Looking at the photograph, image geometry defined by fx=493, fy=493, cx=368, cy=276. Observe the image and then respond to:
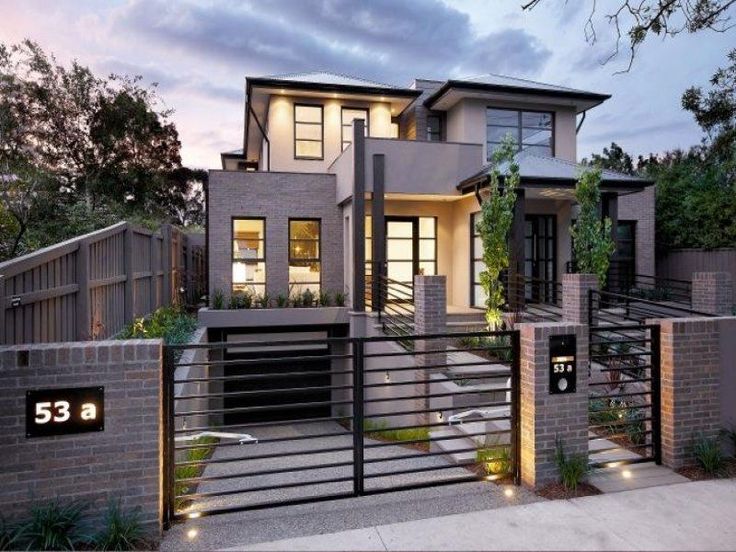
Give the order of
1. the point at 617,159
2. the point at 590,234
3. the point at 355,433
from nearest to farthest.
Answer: the point at 355,433 → the point at 590,234 → the point at 617,159

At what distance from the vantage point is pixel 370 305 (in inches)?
490

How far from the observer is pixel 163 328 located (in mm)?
9352

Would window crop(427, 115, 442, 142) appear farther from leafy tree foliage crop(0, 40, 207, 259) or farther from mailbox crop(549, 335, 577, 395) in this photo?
mailbox crop(549, 335, 577, 395)

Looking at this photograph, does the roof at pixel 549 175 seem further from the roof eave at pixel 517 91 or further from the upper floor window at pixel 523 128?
the roof eave at pixel 517 91

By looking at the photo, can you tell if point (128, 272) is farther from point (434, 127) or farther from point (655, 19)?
point (434, 127)

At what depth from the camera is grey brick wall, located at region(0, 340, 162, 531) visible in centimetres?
355

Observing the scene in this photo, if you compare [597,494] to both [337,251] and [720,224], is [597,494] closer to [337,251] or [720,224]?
[337,251]

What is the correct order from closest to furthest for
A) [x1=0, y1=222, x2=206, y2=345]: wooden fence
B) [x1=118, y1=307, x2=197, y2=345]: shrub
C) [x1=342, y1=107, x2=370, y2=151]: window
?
1. [x1=0, y1=222, x2=206, y2=345]: wooden fence
2. [x1=118, y1=307, x2=197, y2=345]: shrub
3. [x1=342, y1=107, x2=370, y2=151]: window

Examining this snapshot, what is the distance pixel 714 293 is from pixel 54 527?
11.8 m

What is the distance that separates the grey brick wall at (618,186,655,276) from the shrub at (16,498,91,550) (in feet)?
57.2

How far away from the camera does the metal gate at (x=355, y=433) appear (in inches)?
163

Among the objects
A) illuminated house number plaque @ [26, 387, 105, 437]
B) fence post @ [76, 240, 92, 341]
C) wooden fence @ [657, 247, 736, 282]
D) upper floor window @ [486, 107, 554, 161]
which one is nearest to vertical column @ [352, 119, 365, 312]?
upper floor window @ [486, 107, 554, 161]

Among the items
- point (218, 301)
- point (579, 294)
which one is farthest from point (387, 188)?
point (218, 301)

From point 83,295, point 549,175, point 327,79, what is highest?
point 327,79
